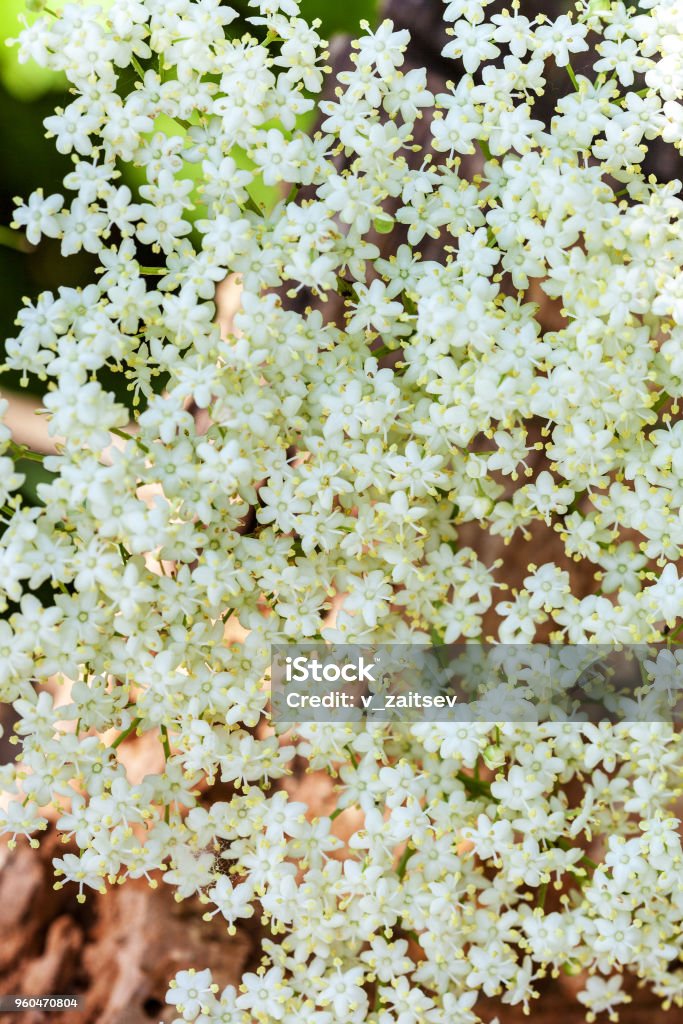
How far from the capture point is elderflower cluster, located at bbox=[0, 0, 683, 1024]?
773mm

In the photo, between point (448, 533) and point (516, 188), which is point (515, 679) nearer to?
point (448, 533)

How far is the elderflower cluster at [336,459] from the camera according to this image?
0.77 metres

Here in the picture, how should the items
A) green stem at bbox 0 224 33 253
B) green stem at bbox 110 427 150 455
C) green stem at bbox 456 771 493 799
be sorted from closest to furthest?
green stem at bbox 110 427 150 455
green stem at bbox 456 771 493 799
green stem at bbox 0 224 33 253

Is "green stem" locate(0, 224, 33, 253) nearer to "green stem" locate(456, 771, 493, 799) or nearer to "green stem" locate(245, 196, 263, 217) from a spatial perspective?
"green stem" locate(245, 196, 263, 217)

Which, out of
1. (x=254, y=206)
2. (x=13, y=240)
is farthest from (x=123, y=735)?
(x=13, y=240)

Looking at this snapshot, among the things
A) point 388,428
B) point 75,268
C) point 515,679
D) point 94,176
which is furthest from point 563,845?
point 75,268

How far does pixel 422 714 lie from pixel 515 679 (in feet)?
0.30

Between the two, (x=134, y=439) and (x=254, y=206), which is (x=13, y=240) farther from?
(x=134, y=439)

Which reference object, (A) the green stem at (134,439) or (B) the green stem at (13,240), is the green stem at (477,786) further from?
(B) the green stem at (13,240)

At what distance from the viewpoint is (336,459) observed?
80cm

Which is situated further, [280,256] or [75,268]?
[75,268]

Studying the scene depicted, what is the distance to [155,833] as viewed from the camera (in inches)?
33.4

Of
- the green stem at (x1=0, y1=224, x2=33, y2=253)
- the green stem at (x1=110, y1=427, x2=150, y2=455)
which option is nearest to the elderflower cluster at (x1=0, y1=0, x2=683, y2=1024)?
the green stem at (x1=110, y1=427, x2=150, y2=455)

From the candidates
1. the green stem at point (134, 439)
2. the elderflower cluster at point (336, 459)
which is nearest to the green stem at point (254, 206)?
the elderflower cluster at point (336, 459)
